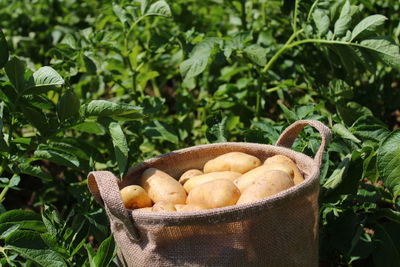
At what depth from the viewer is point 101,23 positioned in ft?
6.73

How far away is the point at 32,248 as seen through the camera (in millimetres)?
1176

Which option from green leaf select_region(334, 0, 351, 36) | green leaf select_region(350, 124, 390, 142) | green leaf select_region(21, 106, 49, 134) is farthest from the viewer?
green leaf select_region(334, 0, 351, 36)

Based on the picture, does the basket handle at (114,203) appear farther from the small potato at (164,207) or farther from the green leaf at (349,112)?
the green leaf at (349,112)

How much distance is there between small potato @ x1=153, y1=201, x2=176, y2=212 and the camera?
1.18 meters

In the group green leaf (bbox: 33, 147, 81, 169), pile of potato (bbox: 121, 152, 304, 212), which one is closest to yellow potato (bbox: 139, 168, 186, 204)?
pile of potato (bbox: 121, 152, 304, 212)

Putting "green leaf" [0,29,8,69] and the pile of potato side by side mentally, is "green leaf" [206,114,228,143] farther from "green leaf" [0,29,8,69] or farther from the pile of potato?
"green leaf" [0,29,8,69]

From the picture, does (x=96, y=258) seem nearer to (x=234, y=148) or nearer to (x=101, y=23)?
(x=234, y=148)

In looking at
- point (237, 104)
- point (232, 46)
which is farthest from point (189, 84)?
point (232, 46)

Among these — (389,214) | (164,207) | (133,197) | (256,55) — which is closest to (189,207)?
(164,207)

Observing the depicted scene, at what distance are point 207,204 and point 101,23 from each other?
1.18 metres

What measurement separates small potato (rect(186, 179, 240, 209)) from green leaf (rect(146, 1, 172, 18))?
71cm

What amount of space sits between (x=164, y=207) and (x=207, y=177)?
21 cm

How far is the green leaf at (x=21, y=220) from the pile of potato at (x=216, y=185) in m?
0.27

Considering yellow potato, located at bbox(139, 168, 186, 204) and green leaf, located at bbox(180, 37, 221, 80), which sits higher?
green leaf, located at bbox(180, 37, 221, 80)
